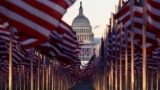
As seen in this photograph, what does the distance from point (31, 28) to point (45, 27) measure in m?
0.45

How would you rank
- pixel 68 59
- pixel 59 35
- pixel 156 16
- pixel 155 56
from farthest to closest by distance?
1. pixel 155 56
2. pixel 68 59
3. pixel 59 35
4. pixel 156 16

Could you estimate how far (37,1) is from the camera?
20.7 meters

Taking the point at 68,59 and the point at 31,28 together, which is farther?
the point at 68,59

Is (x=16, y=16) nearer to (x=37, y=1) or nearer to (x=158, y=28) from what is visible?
(x=37, y=1)

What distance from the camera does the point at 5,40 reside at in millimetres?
33938

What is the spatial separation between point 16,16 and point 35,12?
594 millimetres

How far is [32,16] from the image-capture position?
2023cm

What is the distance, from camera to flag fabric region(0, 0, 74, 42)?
790 inches

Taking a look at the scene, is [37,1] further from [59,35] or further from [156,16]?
[59,35]

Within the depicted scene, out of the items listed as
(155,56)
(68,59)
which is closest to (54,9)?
(68,59)

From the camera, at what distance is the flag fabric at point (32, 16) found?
790 inches

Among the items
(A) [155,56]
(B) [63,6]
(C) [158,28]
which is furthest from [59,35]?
(A) [155,56]

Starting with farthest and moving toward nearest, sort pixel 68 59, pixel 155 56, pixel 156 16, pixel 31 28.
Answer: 1. pixel 155 56
2. pixel 68 59
3. pixel 156 16
4. pixel 31 28

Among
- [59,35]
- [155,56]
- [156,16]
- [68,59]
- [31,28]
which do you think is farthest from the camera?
[155,56]
